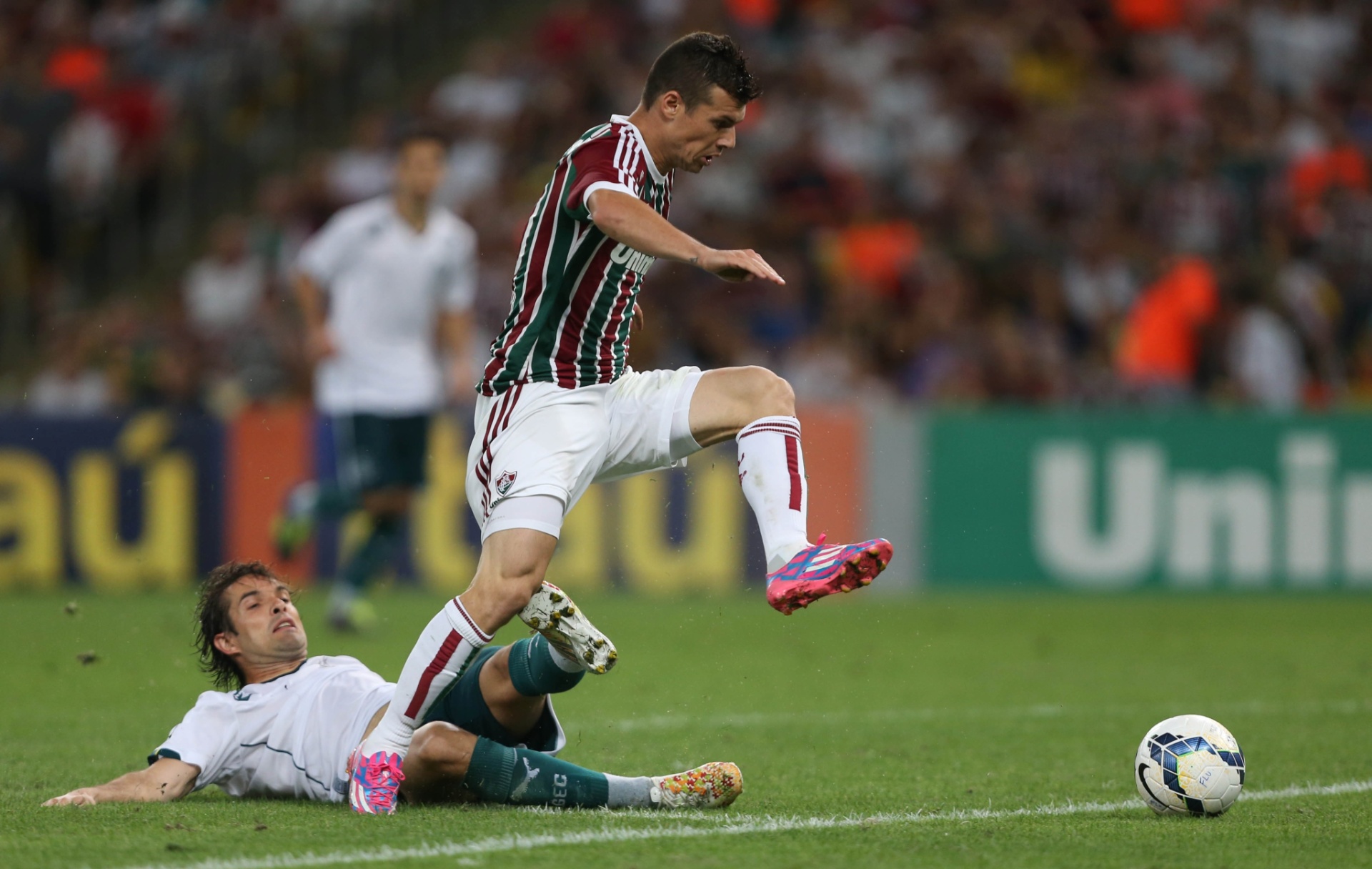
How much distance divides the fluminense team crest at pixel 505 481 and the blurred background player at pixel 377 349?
4776 mm

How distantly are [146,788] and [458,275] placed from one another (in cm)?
531

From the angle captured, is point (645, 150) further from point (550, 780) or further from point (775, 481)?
point (550, 780)

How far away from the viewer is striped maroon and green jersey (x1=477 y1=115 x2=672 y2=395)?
5.17 meters

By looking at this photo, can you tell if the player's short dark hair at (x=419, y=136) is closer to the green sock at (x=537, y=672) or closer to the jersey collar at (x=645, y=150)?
the jersey collar at (x=645, y=150)

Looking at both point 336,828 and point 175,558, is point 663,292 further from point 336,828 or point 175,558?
point 336,828

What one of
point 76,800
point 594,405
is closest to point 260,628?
point 76,800

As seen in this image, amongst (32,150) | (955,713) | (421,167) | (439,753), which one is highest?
(32,150)

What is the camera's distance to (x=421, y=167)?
939cm

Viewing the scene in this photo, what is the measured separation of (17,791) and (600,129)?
8.26 ft

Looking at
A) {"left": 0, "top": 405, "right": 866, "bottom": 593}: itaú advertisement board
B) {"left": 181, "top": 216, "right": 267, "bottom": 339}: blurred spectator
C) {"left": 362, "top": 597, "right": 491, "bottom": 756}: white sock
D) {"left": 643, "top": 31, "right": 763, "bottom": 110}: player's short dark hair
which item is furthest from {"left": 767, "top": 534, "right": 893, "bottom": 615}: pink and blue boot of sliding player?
{"left": 181, "top": 216, "right": 267, "bottom": 339}: blurred spectator

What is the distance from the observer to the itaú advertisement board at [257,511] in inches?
479

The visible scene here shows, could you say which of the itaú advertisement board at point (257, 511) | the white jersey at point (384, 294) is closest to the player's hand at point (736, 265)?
the white jersey at point (384, 294)

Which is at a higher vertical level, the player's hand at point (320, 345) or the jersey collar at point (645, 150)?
the jersey collar at point (645, 150)

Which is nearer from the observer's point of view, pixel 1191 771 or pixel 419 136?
pixel 1191 771
